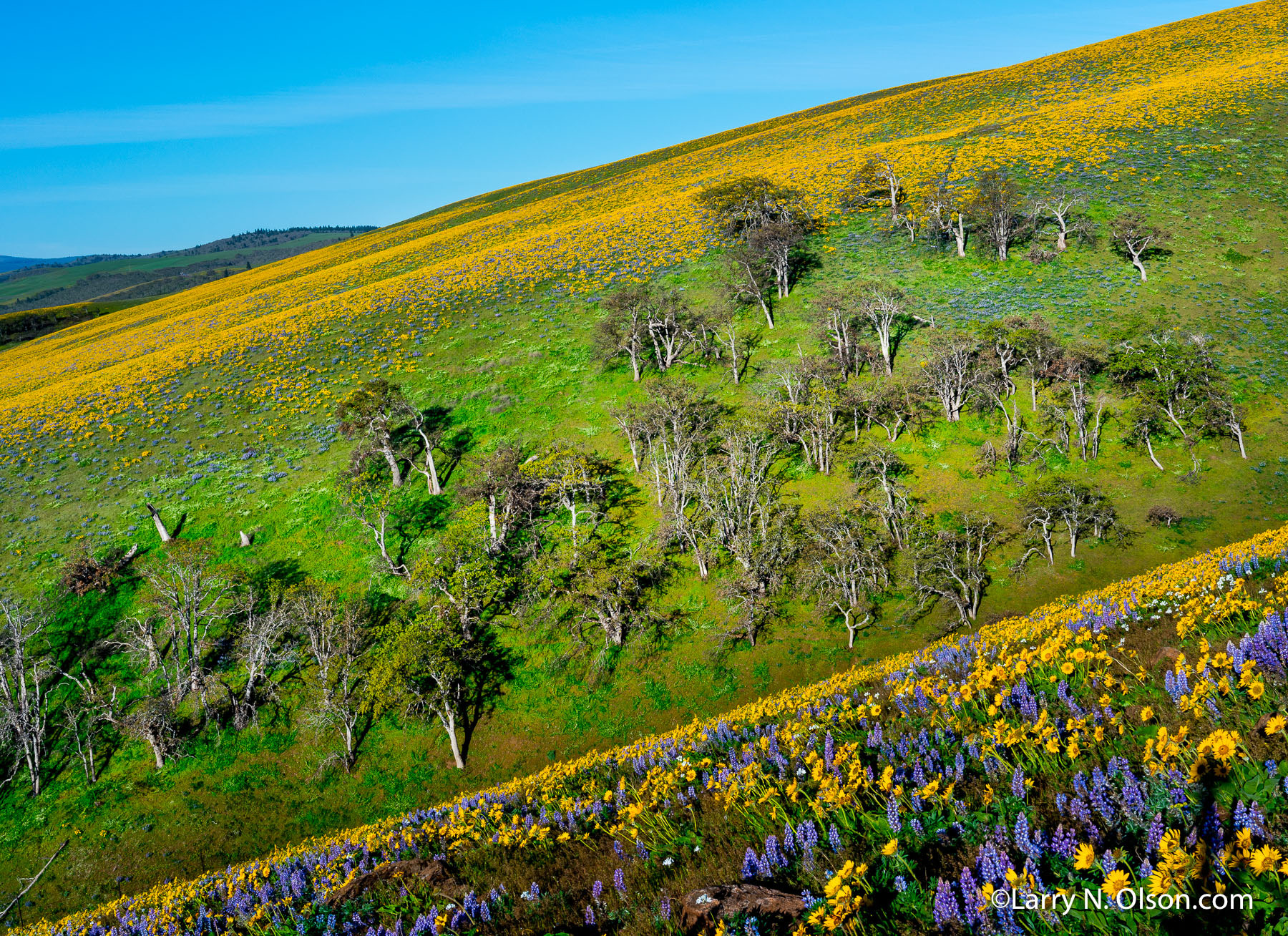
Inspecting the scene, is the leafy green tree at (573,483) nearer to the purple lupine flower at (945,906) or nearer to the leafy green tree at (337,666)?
the leafy green tree at (337,666)

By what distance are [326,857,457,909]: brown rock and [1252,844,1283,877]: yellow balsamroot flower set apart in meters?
6.70

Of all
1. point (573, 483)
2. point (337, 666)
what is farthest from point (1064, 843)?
point (337, 666)

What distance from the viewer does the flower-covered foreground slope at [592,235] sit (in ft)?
180

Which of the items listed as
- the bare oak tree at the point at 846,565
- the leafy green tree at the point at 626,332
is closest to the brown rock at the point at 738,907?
the bare oak tree at the point at 846,565

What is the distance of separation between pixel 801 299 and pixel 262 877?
164 ft

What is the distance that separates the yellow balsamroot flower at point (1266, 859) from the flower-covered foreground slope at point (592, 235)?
57244 millimetres

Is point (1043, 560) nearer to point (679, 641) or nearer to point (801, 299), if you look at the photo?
point (679, 641)

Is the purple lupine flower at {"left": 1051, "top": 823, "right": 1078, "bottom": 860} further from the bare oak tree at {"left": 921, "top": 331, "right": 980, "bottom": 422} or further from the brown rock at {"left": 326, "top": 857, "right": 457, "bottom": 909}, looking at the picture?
the bare oak tree at {"left": 921, "top": 331, "right": 980, "bottom": 422}

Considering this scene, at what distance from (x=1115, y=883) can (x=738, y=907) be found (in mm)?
2288

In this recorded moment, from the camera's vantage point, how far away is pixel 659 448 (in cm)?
3647

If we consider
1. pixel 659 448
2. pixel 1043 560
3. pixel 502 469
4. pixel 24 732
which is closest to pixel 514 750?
pixel 502 469

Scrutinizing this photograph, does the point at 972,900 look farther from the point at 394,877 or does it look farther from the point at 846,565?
the point at 846,565

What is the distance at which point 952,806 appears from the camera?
4.32 m

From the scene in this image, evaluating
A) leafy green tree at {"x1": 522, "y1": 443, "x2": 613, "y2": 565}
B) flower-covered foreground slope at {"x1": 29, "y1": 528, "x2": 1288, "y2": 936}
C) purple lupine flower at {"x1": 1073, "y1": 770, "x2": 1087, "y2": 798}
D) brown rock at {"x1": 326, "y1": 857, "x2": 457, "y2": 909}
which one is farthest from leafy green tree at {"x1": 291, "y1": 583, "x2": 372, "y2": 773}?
purple lupine flower at {"x1": 1073, "y1": 770, "x2": 1087, "y2": 798}
